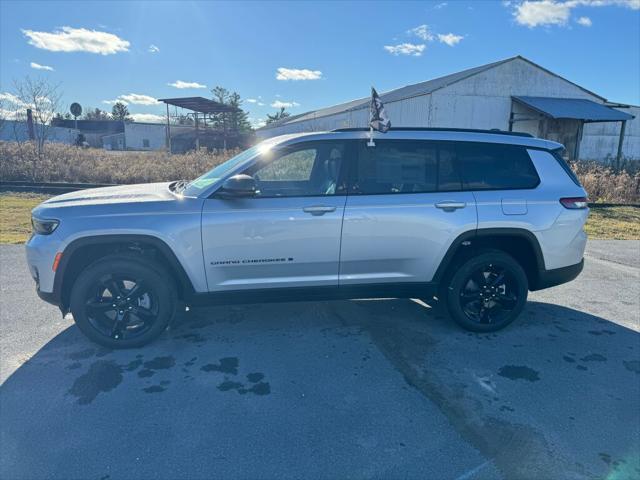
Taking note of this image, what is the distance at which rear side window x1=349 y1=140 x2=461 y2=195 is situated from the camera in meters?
3.81

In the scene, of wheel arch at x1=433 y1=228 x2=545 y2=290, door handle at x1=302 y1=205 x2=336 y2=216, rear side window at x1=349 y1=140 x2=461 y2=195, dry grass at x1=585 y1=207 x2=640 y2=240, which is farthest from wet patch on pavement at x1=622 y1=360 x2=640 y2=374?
dry grass at x1=585 y1=207 x2=640 y2=240

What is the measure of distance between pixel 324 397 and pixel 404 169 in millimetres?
2094

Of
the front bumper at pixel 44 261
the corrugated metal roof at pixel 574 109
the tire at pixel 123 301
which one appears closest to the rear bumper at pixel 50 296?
the front bumper at pixel 44 261

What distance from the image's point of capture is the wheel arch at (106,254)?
11.4ft

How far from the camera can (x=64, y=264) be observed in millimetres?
3467

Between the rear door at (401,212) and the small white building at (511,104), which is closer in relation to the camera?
the rear door at (401,212)

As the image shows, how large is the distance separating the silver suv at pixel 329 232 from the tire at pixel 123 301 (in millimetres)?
11

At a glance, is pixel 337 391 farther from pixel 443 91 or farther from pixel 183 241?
pixel 443 91

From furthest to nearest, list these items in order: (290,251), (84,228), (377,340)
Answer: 1. (377,340)
2. (290,251)
3. (84,228)

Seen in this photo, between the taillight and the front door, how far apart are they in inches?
82.7

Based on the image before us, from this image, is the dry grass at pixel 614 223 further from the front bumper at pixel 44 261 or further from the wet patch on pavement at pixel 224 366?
the front bumper at pixel 44 261

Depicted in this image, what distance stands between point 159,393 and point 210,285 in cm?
96

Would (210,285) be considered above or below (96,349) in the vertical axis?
above

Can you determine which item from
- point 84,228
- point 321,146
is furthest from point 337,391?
point 84,228
